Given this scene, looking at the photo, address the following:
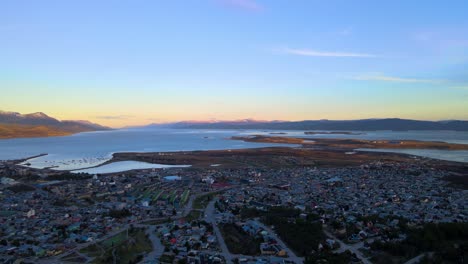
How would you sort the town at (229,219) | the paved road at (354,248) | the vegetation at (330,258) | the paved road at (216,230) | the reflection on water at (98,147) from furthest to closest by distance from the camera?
the reflection on water at (98,147)
the town at (229,219)
the paved road at (216,230)
the paved road at (354,248)
the vegetation at (330,258)

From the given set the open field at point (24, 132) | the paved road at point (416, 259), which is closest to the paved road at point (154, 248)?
the paved road at point (416, 259)

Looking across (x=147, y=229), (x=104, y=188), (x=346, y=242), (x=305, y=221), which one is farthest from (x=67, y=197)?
(x=346, y=242)

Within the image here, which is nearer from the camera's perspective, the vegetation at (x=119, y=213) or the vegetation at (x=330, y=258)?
the vegetation at (x=330, y=258)

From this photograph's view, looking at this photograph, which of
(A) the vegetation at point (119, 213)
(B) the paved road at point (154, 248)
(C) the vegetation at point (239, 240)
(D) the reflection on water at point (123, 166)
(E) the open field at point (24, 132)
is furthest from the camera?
(E) the open field at point (24, 132)

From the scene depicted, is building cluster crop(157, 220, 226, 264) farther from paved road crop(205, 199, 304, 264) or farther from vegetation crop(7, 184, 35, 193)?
vegetation crop(7, 184, 35, 193)

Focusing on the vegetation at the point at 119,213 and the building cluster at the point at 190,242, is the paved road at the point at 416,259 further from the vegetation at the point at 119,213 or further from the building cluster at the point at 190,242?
the vegetation at the point at 119,213

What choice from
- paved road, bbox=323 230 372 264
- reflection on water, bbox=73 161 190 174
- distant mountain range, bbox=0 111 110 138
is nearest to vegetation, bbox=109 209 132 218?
paved road, bbox=323 230 372 264

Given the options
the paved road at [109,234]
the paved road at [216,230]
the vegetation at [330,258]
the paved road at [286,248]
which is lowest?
the paved road at [109,234]

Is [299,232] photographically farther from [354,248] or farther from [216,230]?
[216,230]

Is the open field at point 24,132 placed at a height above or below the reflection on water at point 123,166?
above

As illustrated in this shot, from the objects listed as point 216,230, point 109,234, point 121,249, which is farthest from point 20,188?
point 216,230
